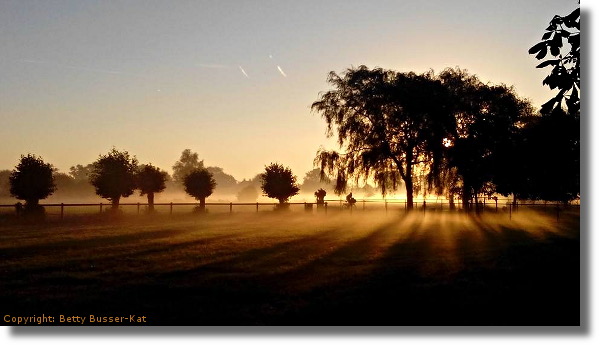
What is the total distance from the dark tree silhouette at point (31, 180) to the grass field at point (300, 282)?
27558 mm

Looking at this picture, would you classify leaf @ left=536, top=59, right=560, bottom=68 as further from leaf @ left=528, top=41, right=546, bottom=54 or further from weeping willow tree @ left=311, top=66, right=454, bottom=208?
weeping willow tree @ left=311, top=66, right=454, bottom=208

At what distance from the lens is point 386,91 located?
3881 cm

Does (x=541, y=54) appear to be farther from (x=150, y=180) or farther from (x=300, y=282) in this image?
(x=150, y=180)

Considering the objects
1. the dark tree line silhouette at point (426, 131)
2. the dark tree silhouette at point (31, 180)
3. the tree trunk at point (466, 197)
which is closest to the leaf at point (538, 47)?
the dark tree line silhouette at point (426, 131)

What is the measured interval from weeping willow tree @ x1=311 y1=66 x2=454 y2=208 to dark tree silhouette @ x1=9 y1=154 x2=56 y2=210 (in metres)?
25.4

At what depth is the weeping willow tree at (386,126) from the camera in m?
37.7

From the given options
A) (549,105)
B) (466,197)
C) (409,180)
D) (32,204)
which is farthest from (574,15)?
(32,204)

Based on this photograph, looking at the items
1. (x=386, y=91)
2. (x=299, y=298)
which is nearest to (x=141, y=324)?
(x=299, y=298)

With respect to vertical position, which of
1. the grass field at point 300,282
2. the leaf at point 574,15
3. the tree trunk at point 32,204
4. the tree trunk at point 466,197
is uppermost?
the leaf at point 574,15

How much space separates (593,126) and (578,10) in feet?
9.49

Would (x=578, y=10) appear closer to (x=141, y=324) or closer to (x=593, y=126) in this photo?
(x=593, y=126)

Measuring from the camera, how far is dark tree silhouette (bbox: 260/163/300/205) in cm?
5109

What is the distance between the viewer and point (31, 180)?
142 ft

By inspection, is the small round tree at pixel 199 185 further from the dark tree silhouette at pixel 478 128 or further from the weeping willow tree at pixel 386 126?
the dark tree silhouette at pixel 478 128
